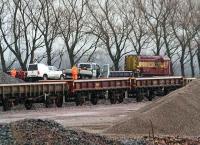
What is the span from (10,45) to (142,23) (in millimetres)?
20840

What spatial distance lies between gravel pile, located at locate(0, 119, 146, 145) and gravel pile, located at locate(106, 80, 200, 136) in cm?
425

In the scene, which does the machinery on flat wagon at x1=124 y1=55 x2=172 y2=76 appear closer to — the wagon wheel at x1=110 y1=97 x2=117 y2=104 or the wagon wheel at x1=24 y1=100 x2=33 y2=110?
the wagon wheel at x1=110 y1=97 x2=117 y2=104

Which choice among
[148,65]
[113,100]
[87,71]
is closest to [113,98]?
[113,100]

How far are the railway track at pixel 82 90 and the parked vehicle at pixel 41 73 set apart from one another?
13390mm

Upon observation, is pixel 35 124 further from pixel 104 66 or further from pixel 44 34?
pixel 44 34

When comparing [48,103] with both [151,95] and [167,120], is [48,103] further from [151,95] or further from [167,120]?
[167,120]

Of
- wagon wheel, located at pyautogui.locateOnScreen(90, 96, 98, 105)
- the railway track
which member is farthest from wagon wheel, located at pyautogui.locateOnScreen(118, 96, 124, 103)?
wagon wheel, located at pyautogui.locateOnScreen(90, 96, 98, 105)

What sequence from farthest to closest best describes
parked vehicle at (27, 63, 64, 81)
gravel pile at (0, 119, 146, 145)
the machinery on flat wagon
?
the machinery on flat wagon → parked vehicle at (27, 63, 64, 81) → gravel pile at (0, 119, 146, 145)

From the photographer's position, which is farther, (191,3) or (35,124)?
(191,3)

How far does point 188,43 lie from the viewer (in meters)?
80.6

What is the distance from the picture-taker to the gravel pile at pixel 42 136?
12.2 metres

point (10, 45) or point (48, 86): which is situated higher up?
point (10, 45)

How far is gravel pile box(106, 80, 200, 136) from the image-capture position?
18234mm

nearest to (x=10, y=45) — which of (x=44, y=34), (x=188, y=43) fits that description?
(x=44, y=34)
